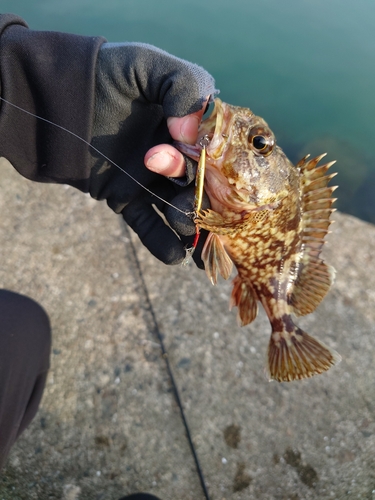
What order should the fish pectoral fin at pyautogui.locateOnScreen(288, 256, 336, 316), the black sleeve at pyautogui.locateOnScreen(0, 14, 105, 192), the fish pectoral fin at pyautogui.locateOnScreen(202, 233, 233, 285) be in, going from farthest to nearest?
the fish pectoral fin at pyautogui.locateOnScreen(288, 256, 336, 316) → the fish pectoral fin at pyautogui.locateOnScreen(202, 233, 233, 285) → the black sleeve at pyautogui.locateOnScreen(0, 14, 105, 192)

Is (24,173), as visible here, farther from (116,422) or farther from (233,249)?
(116,422)

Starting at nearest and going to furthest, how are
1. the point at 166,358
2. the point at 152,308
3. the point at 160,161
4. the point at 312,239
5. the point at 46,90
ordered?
the point at 160,161
the point at 46,90
the point at 312,239
the point at 166,358
the point at 152,308

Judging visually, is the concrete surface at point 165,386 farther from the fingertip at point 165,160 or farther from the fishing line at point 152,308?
the fingertip at point 165,160

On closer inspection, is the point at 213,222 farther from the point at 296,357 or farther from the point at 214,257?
the point at 296,357

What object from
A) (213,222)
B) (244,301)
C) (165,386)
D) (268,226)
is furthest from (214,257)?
(165,386)

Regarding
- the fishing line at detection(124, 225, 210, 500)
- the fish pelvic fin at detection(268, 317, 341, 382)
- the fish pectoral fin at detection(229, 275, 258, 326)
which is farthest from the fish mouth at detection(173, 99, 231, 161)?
the fishing line at detection(124, 225, 210, 500)

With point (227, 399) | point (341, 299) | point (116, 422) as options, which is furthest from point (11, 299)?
point (341, 299)

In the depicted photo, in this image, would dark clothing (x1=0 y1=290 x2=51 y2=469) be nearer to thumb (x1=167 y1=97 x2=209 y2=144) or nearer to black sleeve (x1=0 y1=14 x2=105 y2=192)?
black sleeve (x1=0 y1=14 x2=105 y2=192)
